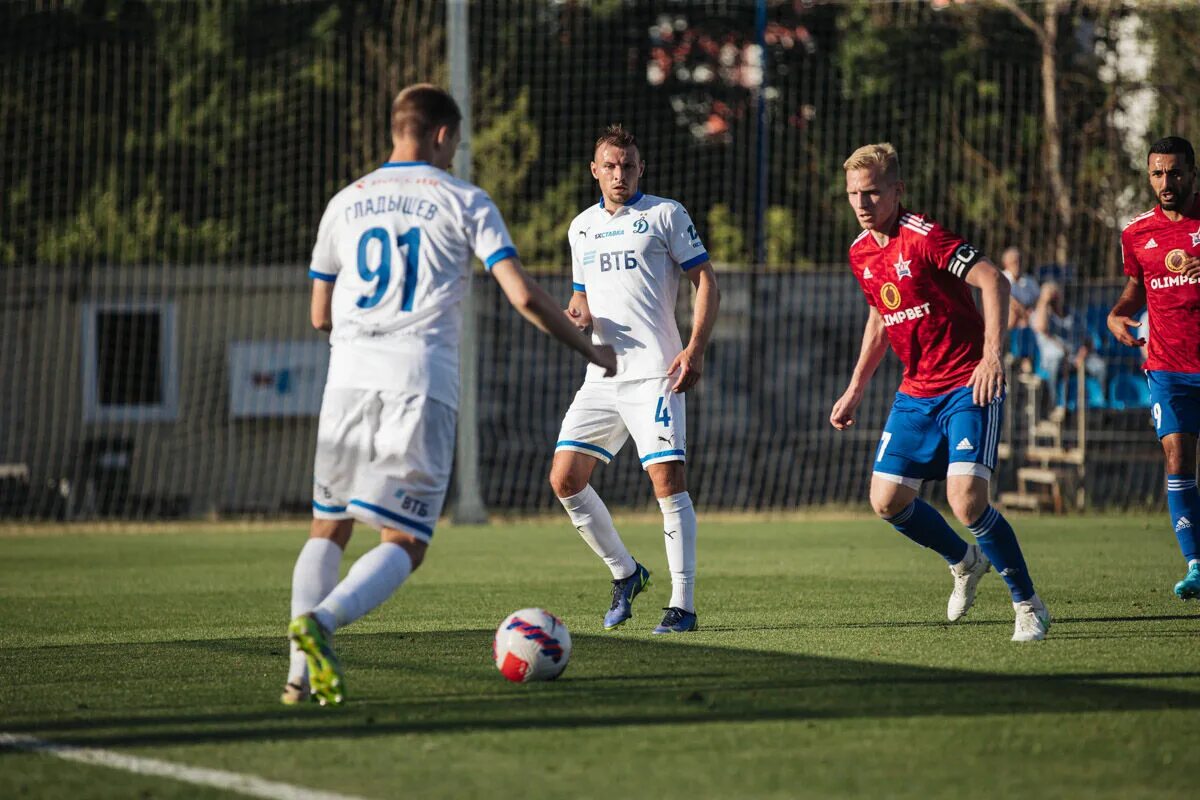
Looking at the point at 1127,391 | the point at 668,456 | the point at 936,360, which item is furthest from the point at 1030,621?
the point at 1127,391

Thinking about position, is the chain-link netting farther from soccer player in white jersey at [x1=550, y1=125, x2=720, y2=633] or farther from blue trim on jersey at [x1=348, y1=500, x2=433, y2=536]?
blue trim on jersey at [x1=348, y1=500, x2=433, y2=536]

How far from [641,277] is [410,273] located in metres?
2.55

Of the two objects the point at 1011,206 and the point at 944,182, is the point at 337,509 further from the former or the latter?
the point at 944,182

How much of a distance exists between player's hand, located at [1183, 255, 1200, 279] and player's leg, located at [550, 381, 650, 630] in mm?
3381

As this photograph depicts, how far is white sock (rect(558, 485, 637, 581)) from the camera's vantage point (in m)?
8.13

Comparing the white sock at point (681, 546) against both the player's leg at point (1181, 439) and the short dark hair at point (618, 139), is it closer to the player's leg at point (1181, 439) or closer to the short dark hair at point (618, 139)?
the short dark hair at point (618, 139)

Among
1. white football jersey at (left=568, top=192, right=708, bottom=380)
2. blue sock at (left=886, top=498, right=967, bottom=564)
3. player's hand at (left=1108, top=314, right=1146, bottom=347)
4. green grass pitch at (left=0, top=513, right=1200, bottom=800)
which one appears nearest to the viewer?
green grass pitch at (left=0, top=513, right=1200, bottom=800)

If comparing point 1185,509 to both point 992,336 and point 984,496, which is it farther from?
point 992,336

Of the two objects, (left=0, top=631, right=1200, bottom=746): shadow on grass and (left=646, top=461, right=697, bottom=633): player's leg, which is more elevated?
(left=646, top=461, right=697, bottom=633): player's leg

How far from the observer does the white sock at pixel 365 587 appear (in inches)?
207


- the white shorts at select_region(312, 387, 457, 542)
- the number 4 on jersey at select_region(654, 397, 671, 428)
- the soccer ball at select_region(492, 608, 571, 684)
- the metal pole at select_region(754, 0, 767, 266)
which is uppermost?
the metal pole at select_region(754, 0, 767, 266)

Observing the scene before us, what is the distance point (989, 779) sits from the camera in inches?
168

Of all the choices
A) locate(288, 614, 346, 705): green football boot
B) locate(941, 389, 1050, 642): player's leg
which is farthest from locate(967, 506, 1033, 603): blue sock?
locate(288, 614, 346, 705): green football boot

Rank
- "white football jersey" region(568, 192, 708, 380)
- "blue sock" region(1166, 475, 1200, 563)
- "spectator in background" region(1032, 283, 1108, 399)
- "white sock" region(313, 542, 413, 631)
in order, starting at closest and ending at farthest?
"white sock" region(313, 542, 413, 631), "white football jersey" region(568, 192, 708, 380), "blue sock" region(1166, 475, 1200, 563), "spectator in background" region(1032, 283, 1108, 399)
